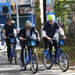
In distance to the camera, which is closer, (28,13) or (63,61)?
(63,61)

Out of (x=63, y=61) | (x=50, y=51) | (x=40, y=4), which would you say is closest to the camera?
(x=63, y=61)

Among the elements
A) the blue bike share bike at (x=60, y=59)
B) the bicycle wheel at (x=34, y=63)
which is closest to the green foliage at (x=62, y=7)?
the blue bike share bike at (x=60, y=59)

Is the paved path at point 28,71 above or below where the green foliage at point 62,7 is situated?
below

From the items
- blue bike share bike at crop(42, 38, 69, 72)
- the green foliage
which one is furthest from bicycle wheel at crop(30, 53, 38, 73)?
the green foliage

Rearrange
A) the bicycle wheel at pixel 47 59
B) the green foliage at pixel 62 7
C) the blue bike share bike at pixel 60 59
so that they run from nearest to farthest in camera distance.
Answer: the blue bike share bike at pixel 60 59
the bicycle wheel at pixel 47 59
the green foliage at pixel 62 7

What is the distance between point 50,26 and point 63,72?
149 cm

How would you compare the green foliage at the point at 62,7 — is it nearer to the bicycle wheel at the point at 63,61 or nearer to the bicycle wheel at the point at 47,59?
the bicycle wheel at the point at 47,59

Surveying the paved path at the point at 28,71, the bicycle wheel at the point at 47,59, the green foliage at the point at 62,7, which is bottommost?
the paved path at the point at 28,71

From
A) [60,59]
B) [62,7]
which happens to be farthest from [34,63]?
[62,7]

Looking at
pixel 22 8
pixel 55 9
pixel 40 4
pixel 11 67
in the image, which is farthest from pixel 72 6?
pixel 22 8

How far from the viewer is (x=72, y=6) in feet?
40.1

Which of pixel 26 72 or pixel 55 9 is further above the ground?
pixel 55 9

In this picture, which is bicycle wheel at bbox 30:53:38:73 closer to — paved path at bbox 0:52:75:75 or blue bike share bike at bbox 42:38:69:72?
paved path at bbox 0:52:75:75

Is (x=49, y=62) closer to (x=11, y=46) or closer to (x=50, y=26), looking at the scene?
(x=50, y=26)
